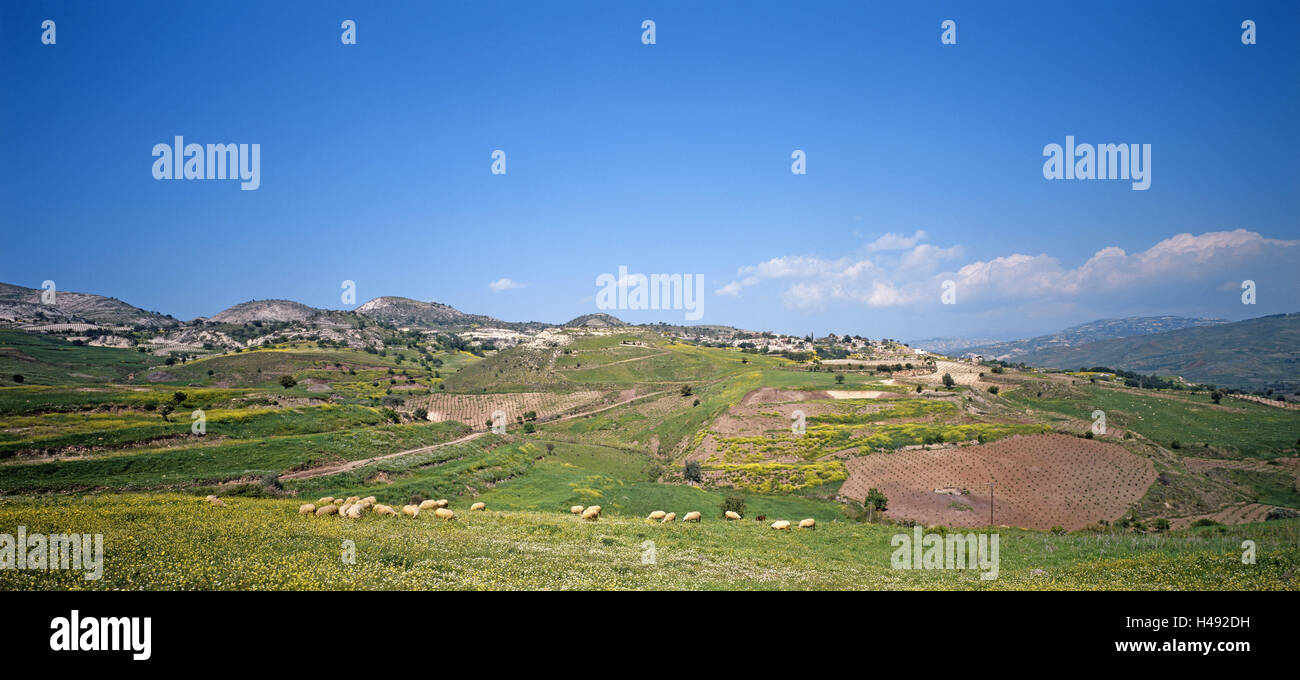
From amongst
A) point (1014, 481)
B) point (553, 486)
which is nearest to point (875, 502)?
point (1014, 481)

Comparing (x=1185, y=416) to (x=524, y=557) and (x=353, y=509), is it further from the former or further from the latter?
(x=353, y=509)

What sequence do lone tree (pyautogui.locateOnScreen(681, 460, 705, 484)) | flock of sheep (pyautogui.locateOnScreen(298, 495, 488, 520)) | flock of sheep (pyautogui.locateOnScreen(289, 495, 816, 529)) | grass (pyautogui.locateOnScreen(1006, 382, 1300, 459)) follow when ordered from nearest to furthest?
flock of sheep (pyautogui.locateOnScreen(298, 495, 488, 520))
flock of sheep (pyautogui.locateOnScreen(289, 495, 816, 529))
lone tree (pyautogui.locateOnScreen(681, 460, 705, 484))
grass (pyautogui.locateOnScreen(1006, 382, 1300, 459))

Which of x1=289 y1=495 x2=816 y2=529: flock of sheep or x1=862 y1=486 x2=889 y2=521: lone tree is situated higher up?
x1=289 y1=495 x2=816 y2=529: flock of sheep

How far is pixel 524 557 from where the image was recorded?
19.4 m

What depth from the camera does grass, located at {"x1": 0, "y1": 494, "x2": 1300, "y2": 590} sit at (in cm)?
1479

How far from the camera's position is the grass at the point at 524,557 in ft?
48.5

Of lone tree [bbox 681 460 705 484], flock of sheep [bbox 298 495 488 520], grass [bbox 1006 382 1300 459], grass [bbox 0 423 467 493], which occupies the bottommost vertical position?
lone tree [bbox 681 460 705 484]

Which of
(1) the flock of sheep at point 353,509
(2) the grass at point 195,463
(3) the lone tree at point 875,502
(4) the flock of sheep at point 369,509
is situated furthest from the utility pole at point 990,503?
(2) the grass at point 195,463

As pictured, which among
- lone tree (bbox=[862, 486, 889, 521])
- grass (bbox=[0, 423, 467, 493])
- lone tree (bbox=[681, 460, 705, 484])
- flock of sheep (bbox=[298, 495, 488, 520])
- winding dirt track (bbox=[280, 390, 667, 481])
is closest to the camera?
flock of sheep (bbox=[298, 495, 488, 520])

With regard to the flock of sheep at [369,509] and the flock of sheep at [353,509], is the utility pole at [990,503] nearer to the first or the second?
the flock of sheep at [369,509]

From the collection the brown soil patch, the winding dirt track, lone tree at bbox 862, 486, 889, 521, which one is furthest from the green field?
the brown soil patch

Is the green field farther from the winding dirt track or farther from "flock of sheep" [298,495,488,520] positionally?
"flock of sheep" [298,495,488,520]
